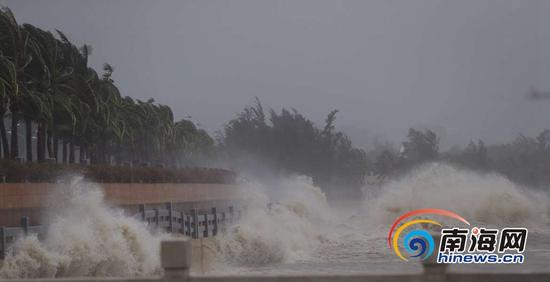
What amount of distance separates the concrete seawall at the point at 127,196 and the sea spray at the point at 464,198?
496 inches

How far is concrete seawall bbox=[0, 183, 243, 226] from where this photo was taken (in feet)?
65.0

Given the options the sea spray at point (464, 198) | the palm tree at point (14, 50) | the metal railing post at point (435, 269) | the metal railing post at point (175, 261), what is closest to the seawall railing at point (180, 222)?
the palm tree at point (14, 50)

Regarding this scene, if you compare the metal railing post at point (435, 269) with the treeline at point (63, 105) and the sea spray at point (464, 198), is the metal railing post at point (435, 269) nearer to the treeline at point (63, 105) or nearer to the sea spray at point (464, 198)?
the treeline at point (63, 105)

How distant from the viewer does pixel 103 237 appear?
23.1 meters

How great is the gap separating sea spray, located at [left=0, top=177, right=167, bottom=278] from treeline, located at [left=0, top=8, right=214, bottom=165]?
7.61 feet

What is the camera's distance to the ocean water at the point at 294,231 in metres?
21.1

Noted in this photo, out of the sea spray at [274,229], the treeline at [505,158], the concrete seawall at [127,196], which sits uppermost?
the treeline at [505,158]

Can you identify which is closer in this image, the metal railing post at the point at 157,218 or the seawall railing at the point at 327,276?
the seawall railing at the point at 327,276

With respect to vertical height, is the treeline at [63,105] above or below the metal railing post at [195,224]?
above

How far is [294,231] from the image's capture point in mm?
41750

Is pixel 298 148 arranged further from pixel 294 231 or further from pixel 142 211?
pixel 142 211

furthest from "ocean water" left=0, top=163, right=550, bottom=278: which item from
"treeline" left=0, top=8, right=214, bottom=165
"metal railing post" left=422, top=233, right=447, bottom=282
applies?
"treeline" left=0, top=8, right=214, bottom=165

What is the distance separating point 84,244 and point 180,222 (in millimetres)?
7844

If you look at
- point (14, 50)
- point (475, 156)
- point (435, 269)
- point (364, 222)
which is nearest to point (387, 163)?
point (475, 156)
